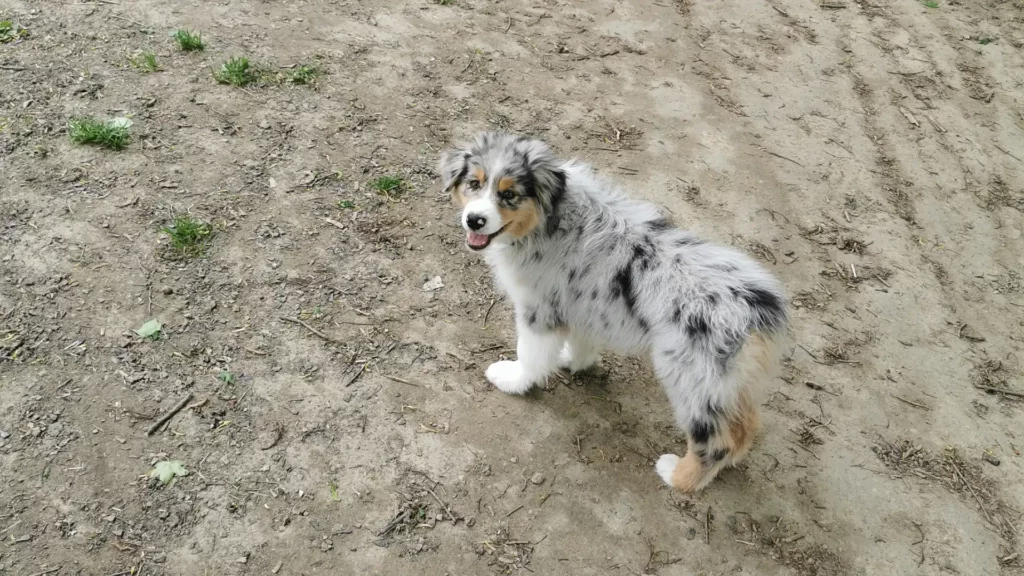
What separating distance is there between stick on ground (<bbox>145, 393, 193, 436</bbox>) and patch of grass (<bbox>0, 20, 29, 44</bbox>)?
173 inches

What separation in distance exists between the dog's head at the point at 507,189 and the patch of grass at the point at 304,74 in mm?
3123

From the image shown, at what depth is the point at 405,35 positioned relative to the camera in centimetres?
663

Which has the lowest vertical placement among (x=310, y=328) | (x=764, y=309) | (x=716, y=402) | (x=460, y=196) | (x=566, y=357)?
(x=566, y=357)

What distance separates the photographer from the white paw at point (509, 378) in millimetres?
4027

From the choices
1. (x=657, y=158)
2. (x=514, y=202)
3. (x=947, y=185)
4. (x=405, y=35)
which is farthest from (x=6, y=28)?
(x=947, y=185)

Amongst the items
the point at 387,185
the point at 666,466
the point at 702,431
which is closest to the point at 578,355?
the point at 666,466

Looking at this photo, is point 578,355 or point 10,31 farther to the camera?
point 10,31

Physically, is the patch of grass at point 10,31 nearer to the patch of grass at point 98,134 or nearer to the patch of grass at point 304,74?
the patch of grass at point 98,134

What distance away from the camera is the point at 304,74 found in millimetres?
5930

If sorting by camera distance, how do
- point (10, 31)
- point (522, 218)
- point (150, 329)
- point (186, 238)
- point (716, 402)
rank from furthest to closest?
point (10, 31) → point (186, 238) → point (150, 329) → point (522, 218) → point (716, 402)

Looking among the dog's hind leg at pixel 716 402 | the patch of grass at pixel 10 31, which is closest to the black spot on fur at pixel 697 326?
the dog's hind leg at pixel 716 402

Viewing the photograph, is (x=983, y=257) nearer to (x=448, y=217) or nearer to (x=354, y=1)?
(x=448, y=217)

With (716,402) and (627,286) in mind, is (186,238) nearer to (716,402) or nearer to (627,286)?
(627,286)

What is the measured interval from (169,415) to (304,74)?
11.6ft
